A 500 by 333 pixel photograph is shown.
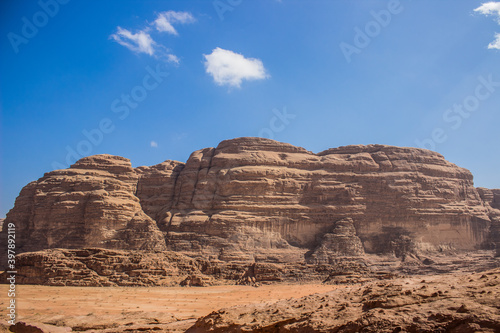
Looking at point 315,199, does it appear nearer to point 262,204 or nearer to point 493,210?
point 262,204

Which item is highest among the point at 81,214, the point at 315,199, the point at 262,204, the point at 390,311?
the point at 315,199

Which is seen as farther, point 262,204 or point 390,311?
point 262,204

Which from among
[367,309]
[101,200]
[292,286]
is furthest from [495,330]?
[101,200]

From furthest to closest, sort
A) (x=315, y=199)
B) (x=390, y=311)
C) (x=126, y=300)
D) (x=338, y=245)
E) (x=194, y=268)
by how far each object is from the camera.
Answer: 1. (x=315, y=199)
2. (x=338, y=245)
3. (x=194, y=268)
4. (x=126, y=300)
5. (x=390, y=311)

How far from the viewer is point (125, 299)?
26641 mm

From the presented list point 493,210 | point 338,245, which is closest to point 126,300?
point 338,245

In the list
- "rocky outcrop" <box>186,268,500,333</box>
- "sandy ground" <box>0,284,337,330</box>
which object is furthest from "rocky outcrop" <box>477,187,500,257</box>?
"rocky outcrop" <box>186,268,500,333</box>

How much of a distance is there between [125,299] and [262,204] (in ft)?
84.8

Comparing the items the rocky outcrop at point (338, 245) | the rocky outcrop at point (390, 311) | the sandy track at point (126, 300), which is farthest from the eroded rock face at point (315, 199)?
Result: the rocky outcrop at point (390, 311)

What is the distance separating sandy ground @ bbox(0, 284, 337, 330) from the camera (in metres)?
20.9

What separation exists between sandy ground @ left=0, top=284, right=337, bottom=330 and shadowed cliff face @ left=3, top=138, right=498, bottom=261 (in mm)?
11099

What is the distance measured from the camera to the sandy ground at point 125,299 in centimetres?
2088

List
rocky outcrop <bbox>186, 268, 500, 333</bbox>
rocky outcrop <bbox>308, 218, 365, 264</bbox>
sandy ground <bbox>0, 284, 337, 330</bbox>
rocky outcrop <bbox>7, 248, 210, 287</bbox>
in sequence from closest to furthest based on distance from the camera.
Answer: rocky outcrop <bbox>186, 268, 500, 333</bbox>, sandy ground <bbox>0, 284, 337, 330</bbox>, rocky outcrop <bbox>7, 248, 210, 287</bbox>, rocky outcrop <bbox>308, 218, 365, 264</bbox>

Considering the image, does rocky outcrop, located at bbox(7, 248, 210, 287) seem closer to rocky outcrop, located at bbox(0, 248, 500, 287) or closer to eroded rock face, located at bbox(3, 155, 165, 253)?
rocky outcrop, located at bbox(0, 248, 500, 287)
